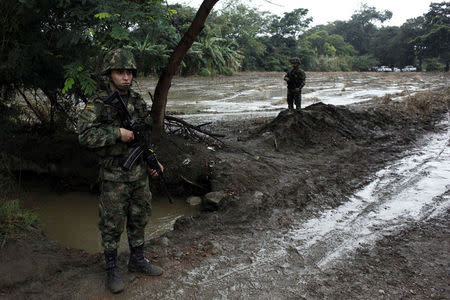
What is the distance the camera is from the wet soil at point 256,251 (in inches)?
115

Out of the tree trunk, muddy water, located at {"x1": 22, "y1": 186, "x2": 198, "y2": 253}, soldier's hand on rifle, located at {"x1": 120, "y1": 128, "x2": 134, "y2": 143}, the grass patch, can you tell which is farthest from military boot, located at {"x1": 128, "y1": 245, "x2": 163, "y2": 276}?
the tree trunk

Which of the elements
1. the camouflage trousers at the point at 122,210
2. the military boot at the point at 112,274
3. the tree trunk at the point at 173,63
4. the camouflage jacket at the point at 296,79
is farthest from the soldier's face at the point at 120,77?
the camouflage jacket at the point at 296,79

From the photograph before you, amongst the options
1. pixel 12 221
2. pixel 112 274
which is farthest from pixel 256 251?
pixel 12 221

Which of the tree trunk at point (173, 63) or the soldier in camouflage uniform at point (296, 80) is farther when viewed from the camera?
the soldier in camouflage uniform at point (296, 80)

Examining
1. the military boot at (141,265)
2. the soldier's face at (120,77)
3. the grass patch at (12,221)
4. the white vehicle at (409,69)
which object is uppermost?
the white vehicle at (409,69)

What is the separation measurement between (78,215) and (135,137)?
282 centimetres

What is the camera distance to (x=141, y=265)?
10.2 ft

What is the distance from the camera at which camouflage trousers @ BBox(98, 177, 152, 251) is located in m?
2.81

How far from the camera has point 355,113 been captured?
347 inches

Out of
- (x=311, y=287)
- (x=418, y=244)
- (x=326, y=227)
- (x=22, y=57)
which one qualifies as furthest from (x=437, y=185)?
(x=22, y=57)

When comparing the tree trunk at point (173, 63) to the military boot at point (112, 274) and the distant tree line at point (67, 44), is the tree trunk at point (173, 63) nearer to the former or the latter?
the distant tree line at point (67, 44)

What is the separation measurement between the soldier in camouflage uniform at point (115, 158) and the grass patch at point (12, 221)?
1167 millimetres

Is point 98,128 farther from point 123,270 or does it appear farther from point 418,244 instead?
point 418,244

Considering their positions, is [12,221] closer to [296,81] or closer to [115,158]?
[115,158]
